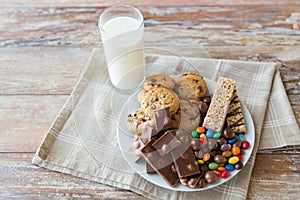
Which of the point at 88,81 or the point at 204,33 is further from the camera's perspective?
the point at 204,33

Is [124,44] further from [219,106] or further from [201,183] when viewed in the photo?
[201,183]

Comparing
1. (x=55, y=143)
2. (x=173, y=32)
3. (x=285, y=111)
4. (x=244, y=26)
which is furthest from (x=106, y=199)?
(x=244, y=26)

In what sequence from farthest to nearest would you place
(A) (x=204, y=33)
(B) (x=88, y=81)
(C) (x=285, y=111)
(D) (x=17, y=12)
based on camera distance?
(D) (x=17, y=12), (A) (x=204, y=33), (B) (x=88, y=81), (C) (x=285, y=111)

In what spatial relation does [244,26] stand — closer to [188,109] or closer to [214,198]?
[188,109]

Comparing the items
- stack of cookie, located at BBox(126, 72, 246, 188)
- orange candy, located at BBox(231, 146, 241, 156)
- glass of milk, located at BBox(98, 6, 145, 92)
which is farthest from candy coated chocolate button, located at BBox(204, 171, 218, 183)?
glass of milk, located at BBox(98, 6, 145, 92)

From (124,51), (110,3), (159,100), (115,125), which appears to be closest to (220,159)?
(159,100)

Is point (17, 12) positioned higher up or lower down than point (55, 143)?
higher up
